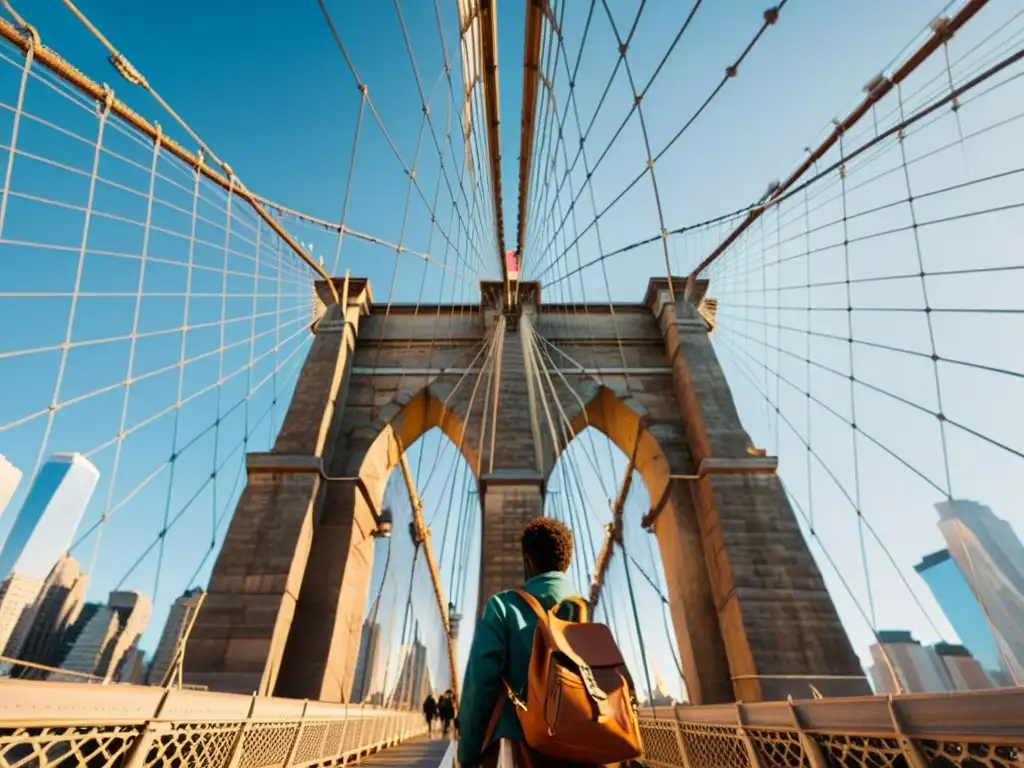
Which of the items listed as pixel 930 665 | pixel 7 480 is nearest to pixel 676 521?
pixel 7 480

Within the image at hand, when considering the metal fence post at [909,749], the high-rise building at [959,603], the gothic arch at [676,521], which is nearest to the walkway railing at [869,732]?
the metal fence post at [909,749]

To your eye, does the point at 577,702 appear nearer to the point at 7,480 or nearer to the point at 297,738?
the point at 297,738

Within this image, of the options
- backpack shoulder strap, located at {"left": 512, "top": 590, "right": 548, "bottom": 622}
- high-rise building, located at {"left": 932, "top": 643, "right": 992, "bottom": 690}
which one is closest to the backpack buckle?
backpack shoulder strap, located at {"left": 512, "top": 590, "right": 548, "bottom": 622}

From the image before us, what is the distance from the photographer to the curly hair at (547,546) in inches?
61.9

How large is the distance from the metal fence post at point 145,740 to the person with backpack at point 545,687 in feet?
4.90

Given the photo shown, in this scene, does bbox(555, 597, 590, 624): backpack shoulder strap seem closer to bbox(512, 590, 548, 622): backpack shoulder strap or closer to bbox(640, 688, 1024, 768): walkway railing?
bbox(512, 590, 548, 622): backpack shoulder strap

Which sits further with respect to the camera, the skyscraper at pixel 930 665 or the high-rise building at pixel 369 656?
the skyscraper at pixel 930 665

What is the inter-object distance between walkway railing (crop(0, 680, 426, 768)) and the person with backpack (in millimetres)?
1278

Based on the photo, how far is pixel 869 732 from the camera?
1732 mm

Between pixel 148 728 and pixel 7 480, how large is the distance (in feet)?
7.71

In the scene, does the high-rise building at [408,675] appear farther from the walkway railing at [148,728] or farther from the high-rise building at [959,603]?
the high-rise building at [959,603]

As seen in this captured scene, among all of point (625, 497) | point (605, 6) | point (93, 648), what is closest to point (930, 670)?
point (625, 497)

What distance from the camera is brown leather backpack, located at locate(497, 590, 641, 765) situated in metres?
1.02

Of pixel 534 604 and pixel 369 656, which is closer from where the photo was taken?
pixel 534 604
